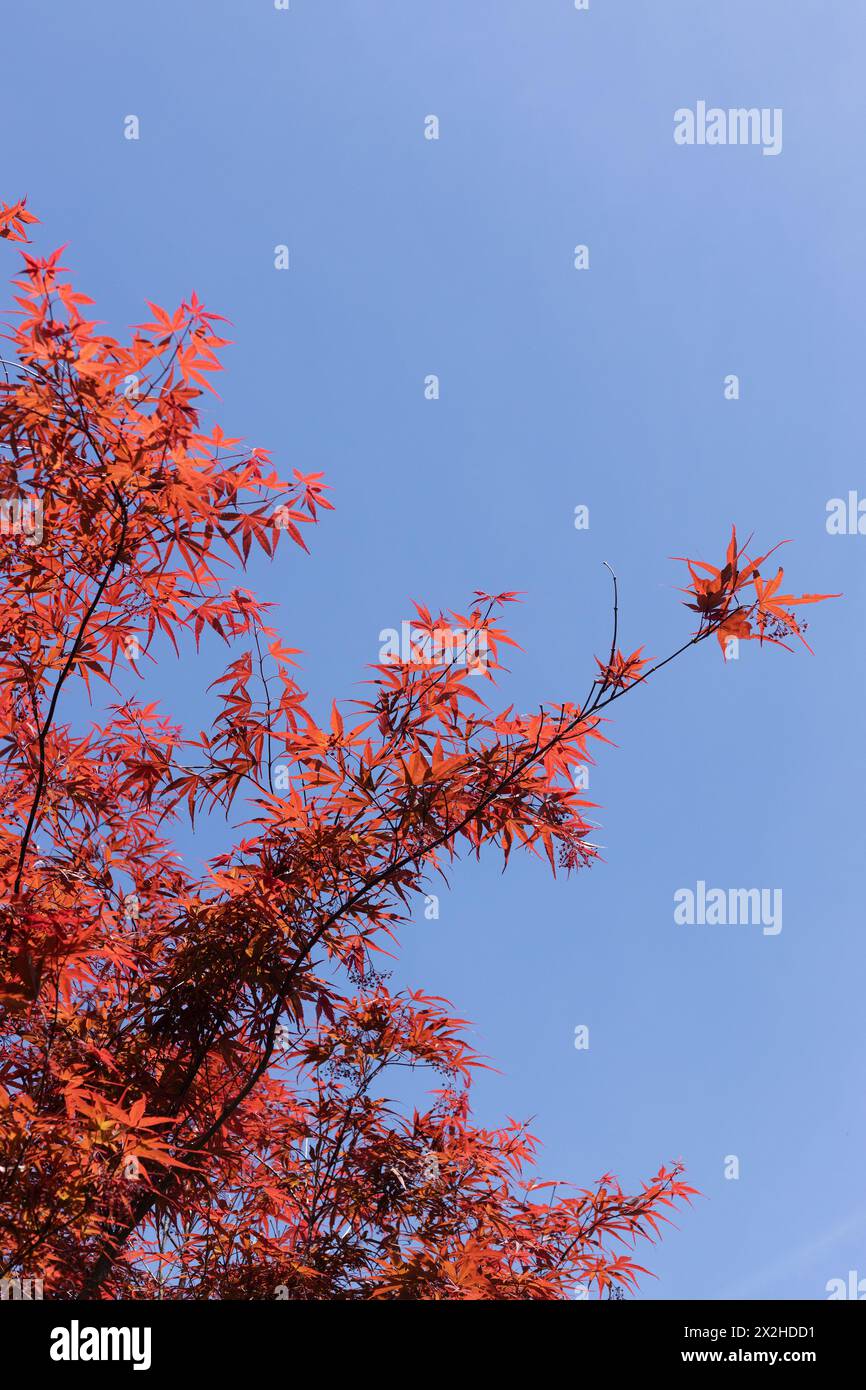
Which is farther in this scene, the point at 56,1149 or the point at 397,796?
the point at 397,796

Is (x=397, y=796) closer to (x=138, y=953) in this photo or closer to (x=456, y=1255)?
(x=138, y=953)

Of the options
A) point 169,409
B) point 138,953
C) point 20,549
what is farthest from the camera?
point 138,953

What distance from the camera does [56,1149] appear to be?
2701mm

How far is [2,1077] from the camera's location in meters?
3.04

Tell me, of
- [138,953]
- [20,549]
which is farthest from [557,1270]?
[20,549]

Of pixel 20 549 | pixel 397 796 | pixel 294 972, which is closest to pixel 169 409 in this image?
pixel 20 549

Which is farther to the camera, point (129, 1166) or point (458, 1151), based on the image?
point (458, 1151)

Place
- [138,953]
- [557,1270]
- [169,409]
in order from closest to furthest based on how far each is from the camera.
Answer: [169,409]
[138,953]
[557,1270]

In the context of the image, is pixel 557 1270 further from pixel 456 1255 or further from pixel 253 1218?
pixel 253 1218

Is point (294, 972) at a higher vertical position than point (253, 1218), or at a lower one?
higher

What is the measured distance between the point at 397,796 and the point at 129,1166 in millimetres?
1182

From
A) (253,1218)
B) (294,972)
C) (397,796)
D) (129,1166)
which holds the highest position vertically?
(397,796)
